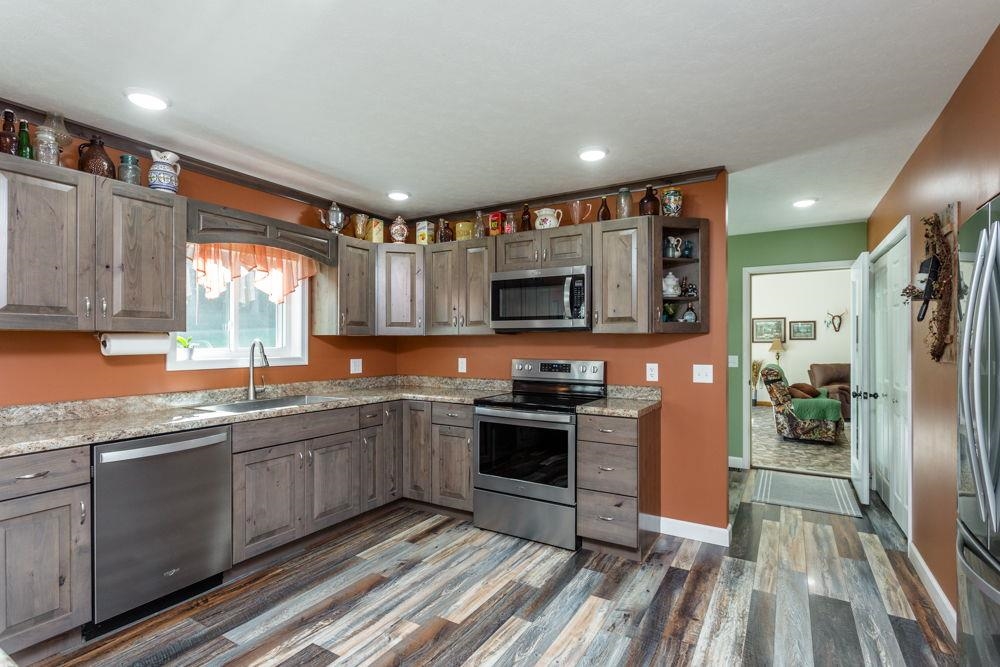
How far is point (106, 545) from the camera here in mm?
2170

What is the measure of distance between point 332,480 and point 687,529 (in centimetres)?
238

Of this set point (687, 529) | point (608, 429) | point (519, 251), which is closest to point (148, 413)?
point (519, 251)

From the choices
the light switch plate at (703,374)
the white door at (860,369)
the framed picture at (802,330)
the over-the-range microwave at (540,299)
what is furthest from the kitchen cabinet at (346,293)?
the framed picture at (802,330)

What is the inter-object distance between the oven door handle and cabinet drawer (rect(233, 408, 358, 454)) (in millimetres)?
891

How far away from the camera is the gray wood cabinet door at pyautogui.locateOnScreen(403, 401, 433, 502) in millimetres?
3748

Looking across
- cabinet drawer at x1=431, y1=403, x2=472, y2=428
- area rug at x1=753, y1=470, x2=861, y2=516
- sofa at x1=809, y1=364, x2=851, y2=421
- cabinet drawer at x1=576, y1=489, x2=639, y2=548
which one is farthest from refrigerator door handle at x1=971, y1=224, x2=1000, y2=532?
sofa at x1=809, y1=364, x2=851, y2=421

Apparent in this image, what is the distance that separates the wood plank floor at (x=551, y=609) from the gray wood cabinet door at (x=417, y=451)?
48 centimetres

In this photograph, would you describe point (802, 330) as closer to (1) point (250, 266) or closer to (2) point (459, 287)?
(2) point (459, 287)

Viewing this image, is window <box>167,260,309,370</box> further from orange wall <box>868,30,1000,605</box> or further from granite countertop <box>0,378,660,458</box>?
orange wall <box>868,30,1000,605</box>

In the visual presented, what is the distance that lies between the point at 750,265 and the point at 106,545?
5.25 metres

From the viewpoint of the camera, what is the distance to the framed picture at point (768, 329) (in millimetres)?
9375

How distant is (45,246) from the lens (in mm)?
2209

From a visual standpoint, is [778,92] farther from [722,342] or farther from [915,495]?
[915,495]

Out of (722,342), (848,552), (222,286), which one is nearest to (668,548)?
(848,552)
